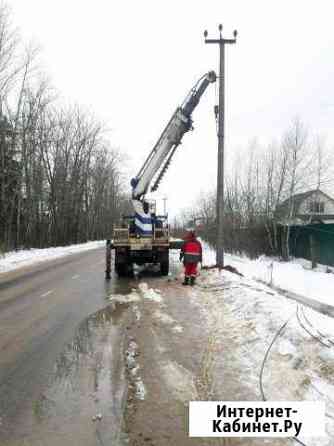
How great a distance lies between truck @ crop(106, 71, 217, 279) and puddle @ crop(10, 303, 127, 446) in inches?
370

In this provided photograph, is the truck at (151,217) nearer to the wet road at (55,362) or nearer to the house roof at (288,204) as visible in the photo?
the wet road at (55,362)

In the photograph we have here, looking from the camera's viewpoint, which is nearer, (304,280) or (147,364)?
(147,364)

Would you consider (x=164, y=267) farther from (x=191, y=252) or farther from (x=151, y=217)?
(x=191, y=252)

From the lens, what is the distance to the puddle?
391 centimetres

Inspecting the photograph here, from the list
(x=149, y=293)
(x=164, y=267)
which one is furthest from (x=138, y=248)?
(x=149, y=293)

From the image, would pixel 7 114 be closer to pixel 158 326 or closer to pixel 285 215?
pixel 285 215

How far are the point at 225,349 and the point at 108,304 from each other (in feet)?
14.6

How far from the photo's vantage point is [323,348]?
5676mm

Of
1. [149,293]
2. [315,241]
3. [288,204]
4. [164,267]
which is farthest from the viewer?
[288,204]

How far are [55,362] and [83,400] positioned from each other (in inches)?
58.0

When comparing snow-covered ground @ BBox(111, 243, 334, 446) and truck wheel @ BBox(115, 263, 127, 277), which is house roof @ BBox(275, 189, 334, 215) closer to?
truck wheel @ BBox(115, 263, 127, 277)

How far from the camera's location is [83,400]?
468cm

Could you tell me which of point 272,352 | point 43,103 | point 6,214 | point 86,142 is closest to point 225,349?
point 272,352

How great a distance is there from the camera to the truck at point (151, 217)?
1659cm
